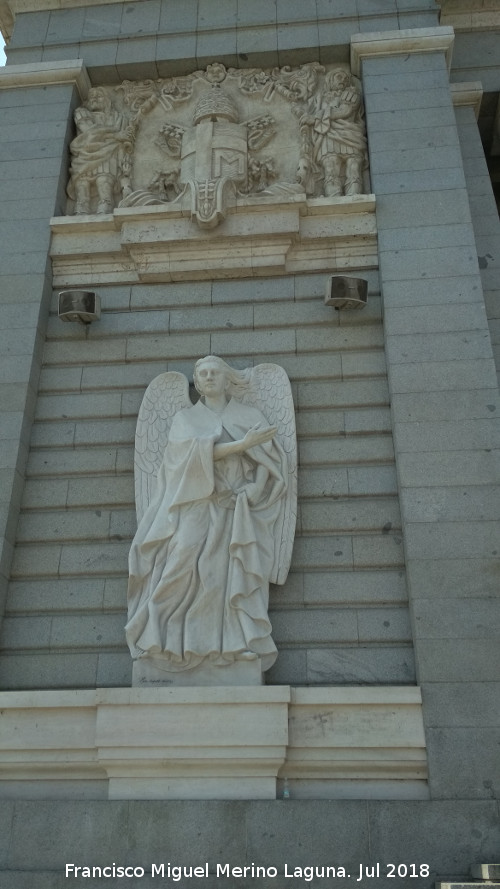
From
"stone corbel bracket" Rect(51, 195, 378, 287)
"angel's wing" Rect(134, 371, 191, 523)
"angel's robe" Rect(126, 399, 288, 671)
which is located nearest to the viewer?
"angel's robe" Rect(126, 399, 288, 671)

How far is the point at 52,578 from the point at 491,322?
692 centimetres

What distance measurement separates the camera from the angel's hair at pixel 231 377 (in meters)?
10.3

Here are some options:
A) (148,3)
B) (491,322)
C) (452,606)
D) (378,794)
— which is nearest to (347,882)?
(378,794)

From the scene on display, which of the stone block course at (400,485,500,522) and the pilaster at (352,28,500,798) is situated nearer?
the pilaster at (352,28,500,798)

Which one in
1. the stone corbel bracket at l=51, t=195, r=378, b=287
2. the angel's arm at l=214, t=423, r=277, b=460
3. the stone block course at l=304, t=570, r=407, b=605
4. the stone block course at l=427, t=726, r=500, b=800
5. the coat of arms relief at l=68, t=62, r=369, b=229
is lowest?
the stone block course at l=427, t=726, r=500, b=800

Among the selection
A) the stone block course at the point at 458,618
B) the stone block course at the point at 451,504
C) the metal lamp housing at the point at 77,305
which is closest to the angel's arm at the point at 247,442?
the stone block course at the point at 451,504

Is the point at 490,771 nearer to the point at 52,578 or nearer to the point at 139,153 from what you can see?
the point at 52,578

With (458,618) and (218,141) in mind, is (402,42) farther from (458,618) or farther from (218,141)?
(458,618)

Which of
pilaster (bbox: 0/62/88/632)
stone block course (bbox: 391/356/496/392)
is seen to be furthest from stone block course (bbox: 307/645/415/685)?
pilaster (bbox: 0/62/88/632)

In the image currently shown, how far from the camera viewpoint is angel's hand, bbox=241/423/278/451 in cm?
946

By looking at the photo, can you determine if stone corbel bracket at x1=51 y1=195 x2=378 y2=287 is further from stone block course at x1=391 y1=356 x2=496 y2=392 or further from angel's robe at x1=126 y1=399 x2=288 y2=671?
angel's robe at x1=126 y1=399 x2=288 y2=671

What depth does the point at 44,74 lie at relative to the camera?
1334 centimetres

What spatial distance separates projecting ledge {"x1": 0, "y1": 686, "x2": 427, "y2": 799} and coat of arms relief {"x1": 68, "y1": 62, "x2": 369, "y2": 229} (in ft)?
22.1

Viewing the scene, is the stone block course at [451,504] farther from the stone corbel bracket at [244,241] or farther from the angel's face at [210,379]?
the stone corbel bracket at [244,241]
